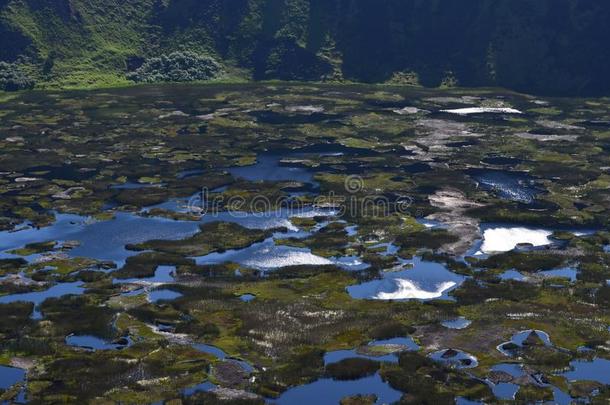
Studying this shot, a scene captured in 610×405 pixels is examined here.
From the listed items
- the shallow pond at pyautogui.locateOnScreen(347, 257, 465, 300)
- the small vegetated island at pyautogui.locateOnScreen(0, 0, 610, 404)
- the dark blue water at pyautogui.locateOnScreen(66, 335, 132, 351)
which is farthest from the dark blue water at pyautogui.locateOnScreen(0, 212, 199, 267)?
the shallow pond at pyautogui.locateOnScreen(347, 257, 465, 300)

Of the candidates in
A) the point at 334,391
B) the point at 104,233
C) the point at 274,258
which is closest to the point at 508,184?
the point at 274,258

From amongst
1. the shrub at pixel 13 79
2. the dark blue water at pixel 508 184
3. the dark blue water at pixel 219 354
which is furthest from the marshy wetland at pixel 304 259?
the shrub at pixel 13 79

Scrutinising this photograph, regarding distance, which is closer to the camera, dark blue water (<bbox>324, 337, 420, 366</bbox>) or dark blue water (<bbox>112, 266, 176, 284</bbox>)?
dark blue water (<bbox>324, 337, 420, 366</bbox>)

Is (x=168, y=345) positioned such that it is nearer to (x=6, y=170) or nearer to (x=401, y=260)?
(x=401, y=260)

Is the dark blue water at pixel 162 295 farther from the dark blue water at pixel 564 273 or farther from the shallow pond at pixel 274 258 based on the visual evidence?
the dark blue water at pixel 564 273

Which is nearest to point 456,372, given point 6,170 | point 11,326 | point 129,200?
point 11,326

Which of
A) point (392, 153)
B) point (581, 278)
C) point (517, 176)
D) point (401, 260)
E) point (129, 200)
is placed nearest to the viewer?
point (581, 278)

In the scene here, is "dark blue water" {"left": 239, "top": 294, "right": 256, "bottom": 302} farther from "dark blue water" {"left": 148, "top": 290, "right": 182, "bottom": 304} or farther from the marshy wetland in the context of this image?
"dark blue water" {"left": 148, "top": 290, "right": 182, "bottom": 304}
